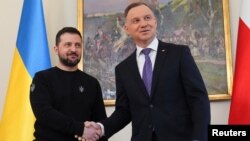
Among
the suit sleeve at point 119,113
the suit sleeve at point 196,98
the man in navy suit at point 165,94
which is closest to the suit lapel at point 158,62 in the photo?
the man in navy suit at point 165,94

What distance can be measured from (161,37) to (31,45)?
112cm

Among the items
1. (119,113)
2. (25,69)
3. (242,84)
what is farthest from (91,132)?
(242,84)

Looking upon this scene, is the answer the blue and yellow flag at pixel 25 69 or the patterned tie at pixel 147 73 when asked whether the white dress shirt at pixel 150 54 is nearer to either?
the patterned tie at pixel 147 73

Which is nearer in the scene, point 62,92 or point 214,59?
point 62,92

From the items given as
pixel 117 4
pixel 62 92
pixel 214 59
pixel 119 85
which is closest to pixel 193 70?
pixel 119 85

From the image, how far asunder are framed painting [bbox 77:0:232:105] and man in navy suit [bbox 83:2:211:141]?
104cm

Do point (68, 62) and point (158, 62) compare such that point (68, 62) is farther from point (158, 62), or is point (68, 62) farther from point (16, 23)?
point (16, 23)

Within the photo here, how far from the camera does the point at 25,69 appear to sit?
3115 mm

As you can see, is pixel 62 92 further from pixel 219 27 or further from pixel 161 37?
pixel 219 27

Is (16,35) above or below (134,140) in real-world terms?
above

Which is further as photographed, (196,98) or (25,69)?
(25,69)

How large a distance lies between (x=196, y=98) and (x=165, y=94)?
17cm

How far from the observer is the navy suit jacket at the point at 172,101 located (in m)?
1.93

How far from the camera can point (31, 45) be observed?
317 cm
